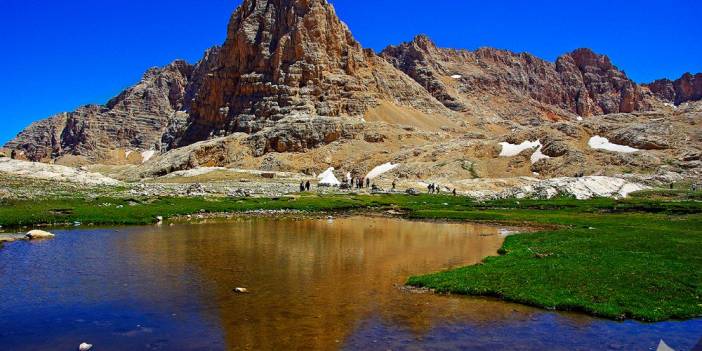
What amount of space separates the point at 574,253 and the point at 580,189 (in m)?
56.7

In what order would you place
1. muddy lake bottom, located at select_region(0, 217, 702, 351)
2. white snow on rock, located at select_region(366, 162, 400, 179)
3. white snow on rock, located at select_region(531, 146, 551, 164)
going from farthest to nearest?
Answer: 1. white snow on rock, located at select_region(366, 162, 400, 179)
2. white snow on rock, located at select_region(531, 146, 551, 164)
3. muddy lake bottom, located at select_region(0, 217, 702, 351)

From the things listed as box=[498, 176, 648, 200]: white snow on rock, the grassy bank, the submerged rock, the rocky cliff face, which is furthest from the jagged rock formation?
the submerged rock

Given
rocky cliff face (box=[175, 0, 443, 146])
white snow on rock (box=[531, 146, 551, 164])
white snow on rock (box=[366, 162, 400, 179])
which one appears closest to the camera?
white snow on rock (box=[531, 146, 551, 164])

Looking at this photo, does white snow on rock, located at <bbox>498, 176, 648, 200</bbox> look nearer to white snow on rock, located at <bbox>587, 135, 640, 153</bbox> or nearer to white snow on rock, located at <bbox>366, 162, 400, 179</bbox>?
white snow on rock, located at <bbox>587, 135, 640, 153</bbox>

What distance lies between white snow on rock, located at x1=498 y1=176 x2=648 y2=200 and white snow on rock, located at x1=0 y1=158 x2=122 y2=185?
198ft

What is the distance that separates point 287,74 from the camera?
173 metres

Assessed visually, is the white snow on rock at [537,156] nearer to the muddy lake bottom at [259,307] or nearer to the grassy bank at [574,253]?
the grassy bank at [574,253]

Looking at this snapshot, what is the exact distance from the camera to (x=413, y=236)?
40.2m

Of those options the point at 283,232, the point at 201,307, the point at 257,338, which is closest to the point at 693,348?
the point at 257,338

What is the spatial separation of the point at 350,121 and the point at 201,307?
139478mm

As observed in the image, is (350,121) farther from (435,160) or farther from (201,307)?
(201,307)

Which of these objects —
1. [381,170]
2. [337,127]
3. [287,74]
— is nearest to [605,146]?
[381,170]

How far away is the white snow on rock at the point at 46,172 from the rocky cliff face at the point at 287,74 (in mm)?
87085

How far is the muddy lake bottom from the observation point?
15188mm
